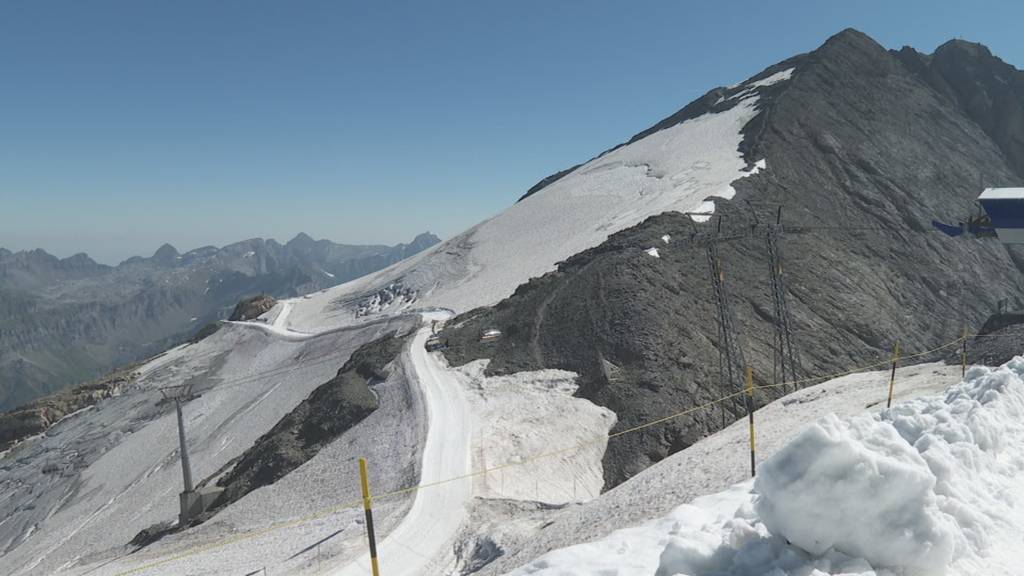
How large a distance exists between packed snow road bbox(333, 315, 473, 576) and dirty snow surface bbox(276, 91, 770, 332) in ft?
80.1

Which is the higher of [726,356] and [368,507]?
[368,507]

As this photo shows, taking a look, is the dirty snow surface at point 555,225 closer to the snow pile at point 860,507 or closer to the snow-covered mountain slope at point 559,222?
the snow-covered mountain slope at point 559,222

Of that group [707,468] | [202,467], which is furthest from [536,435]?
[202,467]

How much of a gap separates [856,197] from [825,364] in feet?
107

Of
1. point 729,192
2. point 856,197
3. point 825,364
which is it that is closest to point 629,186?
point 729,192

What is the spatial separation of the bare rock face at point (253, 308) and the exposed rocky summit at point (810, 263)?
38460mm

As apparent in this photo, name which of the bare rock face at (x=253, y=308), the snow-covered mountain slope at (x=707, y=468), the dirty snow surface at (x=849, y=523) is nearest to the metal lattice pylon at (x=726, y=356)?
the snow-covered mountain slope at (x=707, y=468)

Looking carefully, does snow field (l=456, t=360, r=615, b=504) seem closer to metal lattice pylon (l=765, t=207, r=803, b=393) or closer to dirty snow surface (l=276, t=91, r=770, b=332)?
metal lattice pylon (l=765, t=207, r=803, b=393)

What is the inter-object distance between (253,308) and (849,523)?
260 ft

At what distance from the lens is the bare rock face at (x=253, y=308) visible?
76.1 meters

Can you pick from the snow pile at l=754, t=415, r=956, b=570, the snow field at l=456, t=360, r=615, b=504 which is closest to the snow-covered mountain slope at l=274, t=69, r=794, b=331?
the snow field at l=456, t=360, r=615, b=504

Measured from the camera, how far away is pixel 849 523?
24.8ft

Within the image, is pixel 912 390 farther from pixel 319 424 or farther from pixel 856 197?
pixel 856 197

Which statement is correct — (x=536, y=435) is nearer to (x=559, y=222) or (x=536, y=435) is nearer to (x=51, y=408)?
(x=559, y=222)
